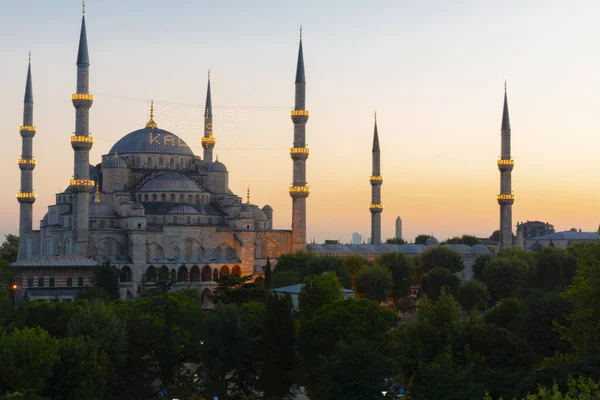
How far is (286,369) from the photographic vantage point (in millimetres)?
32406

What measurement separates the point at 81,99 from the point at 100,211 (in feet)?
28.7

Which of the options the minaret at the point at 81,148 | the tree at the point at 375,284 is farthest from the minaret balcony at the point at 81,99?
the tree at the point at 375,284

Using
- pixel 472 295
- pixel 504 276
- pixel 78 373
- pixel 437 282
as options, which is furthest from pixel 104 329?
pixel 504 276

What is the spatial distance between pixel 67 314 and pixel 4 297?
25.3 feet

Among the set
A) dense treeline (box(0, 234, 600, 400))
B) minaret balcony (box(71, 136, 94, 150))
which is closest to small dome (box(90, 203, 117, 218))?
minaret balcony (box(71, 136, 94, 150))

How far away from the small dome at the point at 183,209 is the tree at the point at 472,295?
21.3 meters

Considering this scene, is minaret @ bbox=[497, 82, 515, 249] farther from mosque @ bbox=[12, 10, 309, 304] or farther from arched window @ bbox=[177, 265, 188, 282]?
arched window @ bbox=[177, 265, 188, 282]

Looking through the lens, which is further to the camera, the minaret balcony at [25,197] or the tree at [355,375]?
the minaret balcony at [25,197]

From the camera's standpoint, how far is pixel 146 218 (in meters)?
69.3

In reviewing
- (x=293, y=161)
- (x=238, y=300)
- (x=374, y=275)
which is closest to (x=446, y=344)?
(x=238, y=300)

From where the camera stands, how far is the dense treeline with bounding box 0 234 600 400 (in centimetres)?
2767

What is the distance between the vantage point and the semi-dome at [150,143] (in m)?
77.2

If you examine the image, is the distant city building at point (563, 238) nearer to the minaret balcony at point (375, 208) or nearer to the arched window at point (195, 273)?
the minaret balcony at point (375, 208)

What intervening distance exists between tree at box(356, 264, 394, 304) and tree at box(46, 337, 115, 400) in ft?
100
